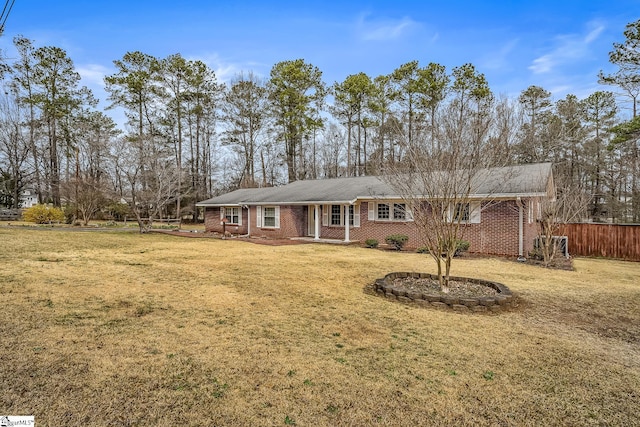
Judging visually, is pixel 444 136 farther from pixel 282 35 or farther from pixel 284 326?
pixel 282 35

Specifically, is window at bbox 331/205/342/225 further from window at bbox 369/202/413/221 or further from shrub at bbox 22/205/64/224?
shrub at bbox 22/205/64/224

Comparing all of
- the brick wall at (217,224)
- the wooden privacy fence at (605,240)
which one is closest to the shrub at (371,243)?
the wooden privacy fence at (605,240)

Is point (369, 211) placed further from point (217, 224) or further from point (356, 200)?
point (217, 224)

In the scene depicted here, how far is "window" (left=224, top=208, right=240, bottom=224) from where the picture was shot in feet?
72.0

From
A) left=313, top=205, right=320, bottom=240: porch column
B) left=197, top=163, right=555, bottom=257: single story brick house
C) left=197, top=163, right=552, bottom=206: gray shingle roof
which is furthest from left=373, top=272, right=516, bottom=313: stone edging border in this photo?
left=313, top=205, right=320, bottom=240: porch column

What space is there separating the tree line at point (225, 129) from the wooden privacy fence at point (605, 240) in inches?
456

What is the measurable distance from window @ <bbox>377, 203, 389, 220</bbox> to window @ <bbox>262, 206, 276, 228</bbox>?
675 cm

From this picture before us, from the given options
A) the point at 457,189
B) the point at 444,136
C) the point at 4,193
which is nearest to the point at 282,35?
the point at 444,136

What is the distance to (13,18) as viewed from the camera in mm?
7035

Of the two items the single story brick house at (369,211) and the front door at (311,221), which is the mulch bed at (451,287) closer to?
the single story brick house at (369,211)

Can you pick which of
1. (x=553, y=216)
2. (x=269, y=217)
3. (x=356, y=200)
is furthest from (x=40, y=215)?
(x=553, y=216)

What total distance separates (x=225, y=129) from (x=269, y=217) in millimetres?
18133

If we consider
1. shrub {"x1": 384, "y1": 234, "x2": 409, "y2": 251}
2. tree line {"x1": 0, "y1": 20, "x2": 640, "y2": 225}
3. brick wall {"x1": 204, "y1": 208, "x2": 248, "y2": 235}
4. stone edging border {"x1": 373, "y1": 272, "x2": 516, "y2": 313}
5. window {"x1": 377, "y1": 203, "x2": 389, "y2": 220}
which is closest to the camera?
stone edging border {"x1": 373, "y1": 272, "x2": 516, "y2": 313}

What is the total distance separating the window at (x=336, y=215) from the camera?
18031mm
